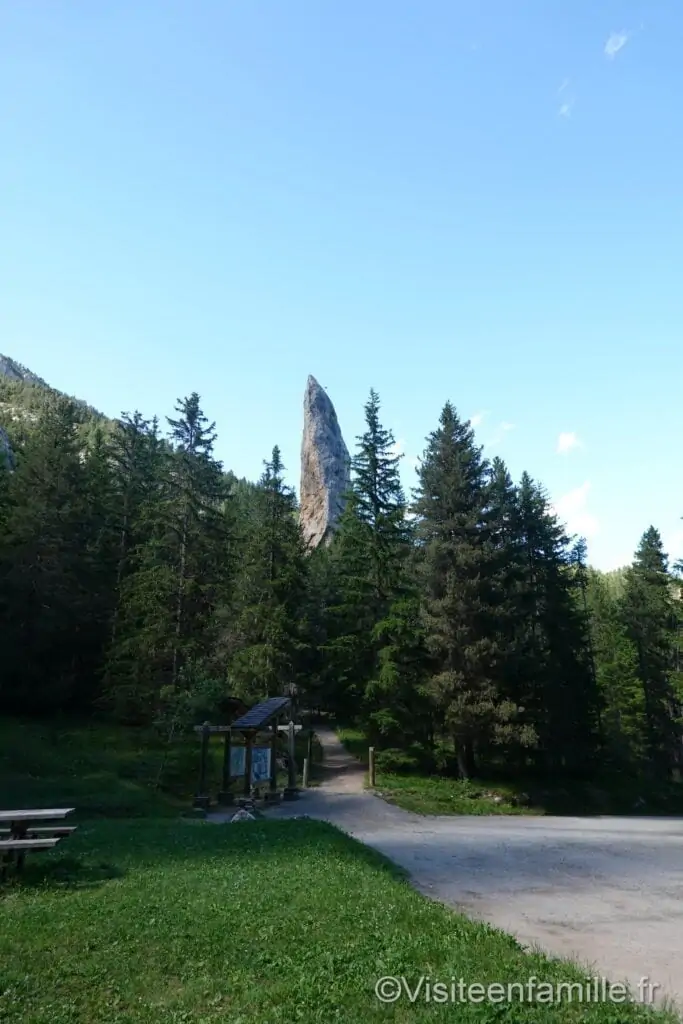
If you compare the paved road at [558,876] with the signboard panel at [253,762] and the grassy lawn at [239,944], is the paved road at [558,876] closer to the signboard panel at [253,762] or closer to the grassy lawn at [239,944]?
the grassy lawn at [239,944]

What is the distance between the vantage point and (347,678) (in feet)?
102

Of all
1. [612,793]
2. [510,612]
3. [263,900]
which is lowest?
[612,793]

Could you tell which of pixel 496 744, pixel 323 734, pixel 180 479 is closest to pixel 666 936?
pixel 496 744

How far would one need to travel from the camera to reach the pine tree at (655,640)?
144 ft

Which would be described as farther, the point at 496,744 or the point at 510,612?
the point at 510,612

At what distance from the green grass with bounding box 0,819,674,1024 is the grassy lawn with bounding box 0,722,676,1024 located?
2 centimetres

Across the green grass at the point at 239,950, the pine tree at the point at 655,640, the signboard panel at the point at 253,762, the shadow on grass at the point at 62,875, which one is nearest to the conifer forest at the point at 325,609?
the signboard panel at the point at 253,762

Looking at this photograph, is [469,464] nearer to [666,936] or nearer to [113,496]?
[113,496]

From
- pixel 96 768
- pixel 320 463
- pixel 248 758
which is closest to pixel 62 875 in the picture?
pixel 248 758

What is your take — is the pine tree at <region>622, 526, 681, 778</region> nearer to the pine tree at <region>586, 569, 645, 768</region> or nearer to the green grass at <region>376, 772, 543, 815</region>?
the pine tree at <region>586, 569, 645, 768</region>

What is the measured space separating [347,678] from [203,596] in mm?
7789

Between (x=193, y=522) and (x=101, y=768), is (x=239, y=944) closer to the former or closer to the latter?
(x=101, y=768)

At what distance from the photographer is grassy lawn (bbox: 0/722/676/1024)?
445cm

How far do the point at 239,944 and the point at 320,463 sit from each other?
279 feet
